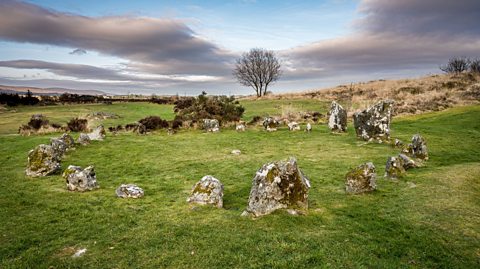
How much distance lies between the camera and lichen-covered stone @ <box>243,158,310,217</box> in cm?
877

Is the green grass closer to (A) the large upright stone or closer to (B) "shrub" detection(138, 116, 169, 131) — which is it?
(A) the large upright stone

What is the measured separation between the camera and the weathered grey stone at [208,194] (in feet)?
32.0

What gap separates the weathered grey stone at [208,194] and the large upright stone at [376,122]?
46.7 feet

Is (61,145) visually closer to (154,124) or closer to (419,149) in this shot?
(154,124)

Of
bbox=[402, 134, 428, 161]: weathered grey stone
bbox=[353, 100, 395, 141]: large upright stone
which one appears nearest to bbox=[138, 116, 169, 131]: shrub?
bbox=[353, 100, 395, 141]: large upright stone

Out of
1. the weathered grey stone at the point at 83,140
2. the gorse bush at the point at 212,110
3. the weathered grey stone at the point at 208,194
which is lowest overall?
the weathered grey stone at the point at 208,194

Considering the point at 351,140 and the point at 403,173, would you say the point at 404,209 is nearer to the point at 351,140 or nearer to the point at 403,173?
the point at 403,173

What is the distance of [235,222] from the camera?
839 centimetres

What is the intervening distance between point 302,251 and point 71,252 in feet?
16.7

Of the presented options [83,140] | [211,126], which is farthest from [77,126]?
[211,126]

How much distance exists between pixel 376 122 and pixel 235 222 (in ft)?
51.2

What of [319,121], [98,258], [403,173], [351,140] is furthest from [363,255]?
[319,121]

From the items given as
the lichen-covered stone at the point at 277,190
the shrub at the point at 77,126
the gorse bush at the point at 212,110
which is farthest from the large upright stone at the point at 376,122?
the shrub at the point at 77,126

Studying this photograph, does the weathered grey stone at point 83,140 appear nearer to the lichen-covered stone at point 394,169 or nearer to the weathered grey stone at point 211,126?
the weathered grey stone at point 211,126
